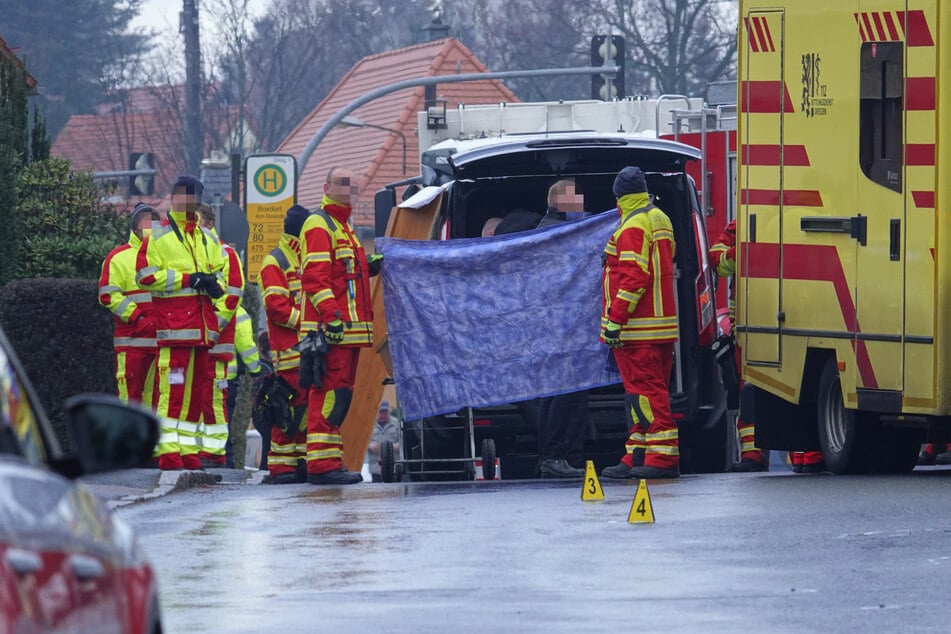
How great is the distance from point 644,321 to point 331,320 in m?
1.90

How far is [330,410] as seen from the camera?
546 inches

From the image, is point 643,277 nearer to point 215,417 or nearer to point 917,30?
point 917,30

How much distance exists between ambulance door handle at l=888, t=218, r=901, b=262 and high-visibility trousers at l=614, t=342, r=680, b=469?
5.35 feet

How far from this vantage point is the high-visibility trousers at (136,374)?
47.4 feet

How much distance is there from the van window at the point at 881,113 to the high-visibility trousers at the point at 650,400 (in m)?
1.74

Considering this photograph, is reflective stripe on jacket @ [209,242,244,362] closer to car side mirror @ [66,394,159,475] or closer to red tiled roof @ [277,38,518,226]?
car side mirror @ [66,394,159,475]

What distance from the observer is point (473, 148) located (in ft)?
44.9

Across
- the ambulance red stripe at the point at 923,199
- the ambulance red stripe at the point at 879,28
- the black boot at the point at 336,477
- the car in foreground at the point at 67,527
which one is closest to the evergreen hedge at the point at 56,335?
the black boot at the point at 336,477

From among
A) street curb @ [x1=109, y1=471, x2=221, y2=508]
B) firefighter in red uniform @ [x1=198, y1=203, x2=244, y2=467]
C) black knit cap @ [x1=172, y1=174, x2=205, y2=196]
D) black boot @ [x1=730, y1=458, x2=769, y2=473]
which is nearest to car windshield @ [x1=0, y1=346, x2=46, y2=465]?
street curb @ [x1=109, y1=471, x2=221, y2=508]

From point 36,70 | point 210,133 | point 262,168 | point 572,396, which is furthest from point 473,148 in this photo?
point 36,70

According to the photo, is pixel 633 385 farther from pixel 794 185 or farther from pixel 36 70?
pixel 36 70

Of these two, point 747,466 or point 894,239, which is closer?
point 894,239

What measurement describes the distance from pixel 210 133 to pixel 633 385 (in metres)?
44.6

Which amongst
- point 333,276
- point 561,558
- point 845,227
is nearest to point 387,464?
point 333,276
